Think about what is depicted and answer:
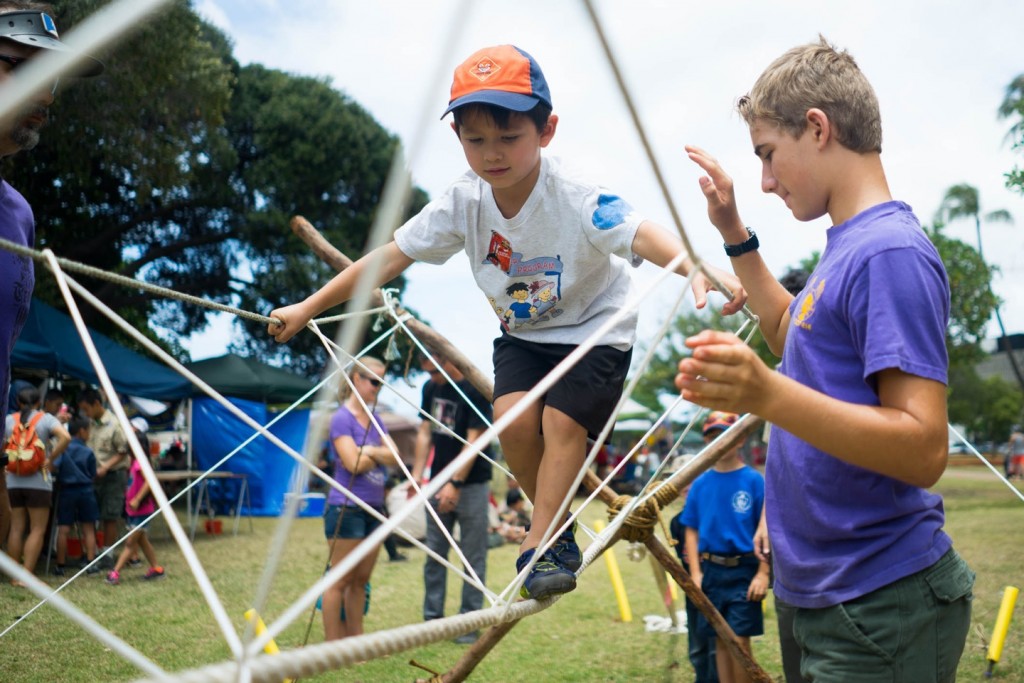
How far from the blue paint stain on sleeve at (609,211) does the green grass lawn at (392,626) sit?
8.99ft

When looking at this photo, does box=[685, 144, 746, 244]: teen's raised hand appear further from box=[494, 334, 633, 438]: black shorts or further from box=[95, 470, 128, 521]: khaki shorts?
box=[95, 470, 128, 521]: khaki shorts

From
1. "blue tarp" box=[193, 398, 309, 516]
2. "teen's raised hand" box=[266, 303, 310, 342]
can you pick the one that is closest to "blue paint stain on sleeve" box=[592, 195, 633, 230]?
"teen's raised hand" box=[266, 303, 310, 342]

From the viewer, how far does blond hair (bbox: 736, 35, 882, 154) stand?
4.60 feet

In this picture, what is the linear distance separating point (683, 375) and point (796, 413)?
16 cm

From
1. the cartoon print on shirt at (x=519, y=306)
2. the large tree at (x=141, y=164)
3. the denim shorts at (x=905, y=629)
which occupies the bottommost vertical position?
the denim shorts at (x=905, y=629)

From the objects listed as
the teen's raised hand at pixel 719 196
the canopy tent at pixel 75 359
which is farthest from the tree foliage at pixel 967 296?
the teen's raised hand at pixel 719 196

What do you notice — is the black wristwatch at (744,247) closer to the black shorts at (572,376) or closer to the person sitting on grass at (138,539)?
the black shorts at (572,376)

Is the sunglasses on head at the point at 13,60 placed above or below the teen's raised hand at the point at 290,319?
above

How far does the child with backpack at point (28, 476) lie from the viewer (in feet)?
20.2

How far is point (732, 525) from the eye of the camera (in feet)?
12.9

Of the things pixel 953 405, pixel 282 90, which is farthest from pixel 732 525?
pixel 953 405

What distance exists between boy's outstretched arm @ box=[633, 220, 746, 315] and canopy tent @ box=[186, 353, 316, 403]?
9419 millimetres

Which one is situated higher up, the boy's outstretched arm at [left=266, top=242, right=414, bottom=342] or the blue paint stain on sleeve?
the blue paint stain on sleeve

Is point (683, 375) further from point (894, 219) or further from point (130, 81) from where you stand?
point (130, 81)
